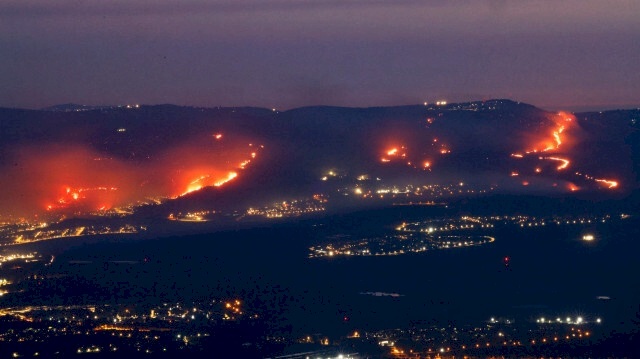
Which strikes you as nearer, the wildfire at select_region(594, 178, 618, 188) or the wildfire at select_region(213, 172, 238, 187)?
the wildfire at select_region(213, 172, 238, 187)

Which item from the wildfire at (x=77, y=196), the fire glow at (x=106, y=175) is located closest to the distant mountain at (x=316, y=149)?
Answer: the fire glow at (x=106, y=175)

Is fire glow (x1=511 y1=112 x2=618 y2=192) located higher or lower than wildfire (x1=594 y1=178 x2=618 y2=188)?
higher

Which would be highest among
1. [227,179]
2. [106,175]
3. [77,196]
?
[106,175]

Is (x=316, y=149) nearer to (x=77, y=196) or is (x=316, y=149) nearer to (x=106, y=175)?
(x=106, y=175)

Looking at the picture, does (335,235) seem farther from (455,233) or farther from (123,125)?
(123,125)

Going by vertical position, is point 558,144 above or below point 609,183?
above

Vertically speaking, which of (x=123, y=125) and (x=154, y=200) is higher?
(x=123, y=125)

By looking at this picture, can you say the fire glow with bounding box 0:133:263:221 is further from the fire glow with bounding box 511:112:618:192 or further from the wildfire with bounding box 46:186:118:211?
the fire glow with bounding box 511:112:618:192

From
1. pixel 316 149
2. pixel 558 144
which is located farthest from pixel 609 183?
pixel 316 149

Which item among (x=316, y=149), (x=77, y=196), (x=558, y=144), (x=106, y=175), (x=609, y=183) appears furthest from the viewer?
(x=558, y=144)

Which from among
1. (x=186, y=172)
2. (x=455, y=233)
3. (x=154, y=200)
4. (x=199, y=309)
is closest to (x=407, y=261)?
(x=455, y=233)

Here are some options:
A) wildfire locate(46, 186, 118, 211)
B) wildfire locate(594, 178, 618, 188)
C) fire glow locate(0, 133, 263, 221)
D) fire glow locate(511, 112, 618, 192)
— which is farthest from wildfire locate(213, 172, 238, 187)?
wildfire locate(594, 178, 618, 188)
